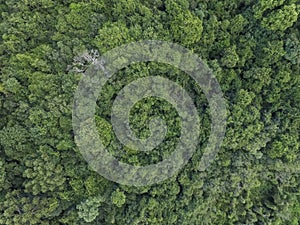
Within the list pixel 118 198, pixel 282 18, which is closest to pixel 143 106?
pixel 118 198

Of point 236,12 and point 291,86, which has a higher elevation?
point 236,12

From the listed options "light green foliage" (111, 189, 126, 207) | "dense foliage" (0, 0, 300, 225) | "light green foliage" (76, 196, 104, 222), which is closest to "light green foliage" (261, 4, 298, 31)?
"dense foliage" (0, 0, 300, 225)

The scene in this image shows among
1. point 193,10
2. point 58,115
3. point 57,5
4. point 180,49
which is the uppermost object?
point 193,10

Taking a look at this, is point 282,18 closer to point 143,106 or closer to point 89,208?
point 143,106

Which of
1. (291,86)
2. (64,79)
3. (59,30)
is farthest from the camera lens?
(291,86)

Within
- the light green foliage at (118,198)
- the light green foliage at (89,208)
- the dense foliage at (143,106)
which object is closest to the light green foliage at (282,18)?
the dense foliage at (143,106)

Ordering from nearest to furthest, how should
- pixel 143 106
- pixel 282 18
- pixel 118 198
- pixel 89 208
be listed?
pixel 118 198, pixel 143 106, pixel 89 208, pixel 282 18

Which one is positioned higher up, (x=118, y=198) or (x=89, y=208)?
(x=118, y=198)

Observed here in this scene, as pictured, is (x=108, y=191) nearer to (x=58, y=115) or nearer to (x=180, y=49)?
(x=58, y=115)

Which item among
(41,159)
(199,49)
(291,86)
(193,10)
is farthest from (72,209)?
(291,86)
